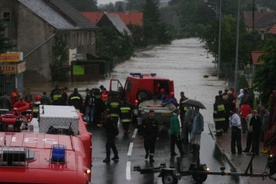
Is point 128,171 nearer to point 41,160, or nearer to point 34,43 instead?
point 41,160

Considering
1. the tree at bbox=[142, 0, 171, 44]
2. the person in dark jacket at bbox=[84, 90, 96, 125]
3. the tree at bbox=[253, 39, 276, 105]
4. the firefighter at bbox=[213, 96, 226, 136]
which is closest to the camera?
the tree at bbox=[253, 39, 276, 105]

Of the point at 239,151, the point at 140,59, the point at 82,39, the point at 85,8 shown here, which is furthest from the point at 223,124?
the point at 85,8

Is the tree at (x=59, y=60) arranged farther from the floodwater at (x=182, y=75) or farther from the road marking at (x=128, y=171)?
the road marking at (x=128, y=171)

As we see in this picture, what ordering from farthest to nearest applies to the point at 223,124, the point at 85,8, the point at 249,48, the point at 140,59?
the point at 85,8 → the point at 140,59 → the point at 249,48 → the point at 223,124

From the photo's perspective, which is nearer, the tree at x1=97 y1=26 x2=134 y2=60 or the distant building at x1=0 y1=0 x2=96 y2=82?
the distant building at x1=0 y1=0 x2=96 y2=82

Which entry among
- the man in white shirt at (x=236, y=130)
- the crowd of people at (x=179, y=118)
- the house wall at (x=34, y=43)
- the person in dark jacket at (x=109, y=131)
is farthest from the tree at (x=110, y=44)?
the person in dark jacket at (x=109, y=131)

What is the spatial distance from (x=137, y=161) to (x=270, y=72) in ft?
16.5

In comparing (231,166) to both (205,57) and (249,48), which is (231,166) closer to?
(249,48)

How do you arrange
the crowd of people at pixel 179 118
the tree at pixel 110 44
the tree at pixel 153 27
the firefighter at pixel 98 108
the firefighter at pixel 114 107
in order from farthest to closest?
1. the tree at pixel 153 27
2. the tree at pixel 110 44
3. the firefighter at pixel 98 108
4. the firefighter at pixel 114 107
5. the crowd of people at pixel 179 118

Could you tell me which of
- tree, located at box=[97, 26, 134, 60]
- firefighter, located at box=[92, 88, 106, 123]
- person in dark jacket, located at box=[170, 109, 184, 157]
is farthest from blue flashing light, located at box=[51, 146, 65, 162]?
tree, located at box=[97, 26, 134, 60]

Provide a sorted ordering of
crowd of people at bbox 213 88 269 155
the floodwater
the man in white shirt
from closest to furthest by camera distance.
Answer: crowd of people at bbox 213 88 269 155 < the man in white shirt < the floodwater

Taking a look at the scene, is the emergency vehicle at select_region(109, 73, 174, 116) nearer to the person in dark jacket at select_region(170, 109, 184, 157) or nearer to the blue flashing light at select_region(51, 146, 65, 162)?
the person in dark jacket at select_region(170, 109, 184, 157)

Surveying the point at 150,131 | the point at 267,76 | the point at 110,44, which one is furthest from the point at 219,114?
the point at 110,44

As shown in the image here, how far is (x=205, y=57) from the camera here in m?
95.5
